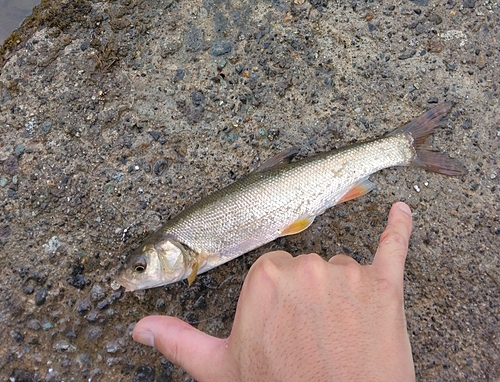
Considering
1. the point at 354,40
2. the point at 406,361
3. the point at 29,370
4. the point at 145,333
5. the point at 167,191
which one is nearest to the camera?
the point at 406,361

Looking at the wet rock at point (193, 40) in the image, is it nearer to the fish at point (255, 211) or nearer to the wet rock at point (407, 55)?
the fish at point (255, 211)

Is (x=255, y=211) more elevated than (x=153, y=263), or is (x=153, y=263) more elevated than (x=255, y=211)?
(x=153, y=263)

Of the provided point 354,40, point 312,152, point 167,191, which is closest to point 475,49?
point 354,40

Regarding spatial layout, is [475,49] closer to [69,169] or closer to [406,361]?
[406,361]

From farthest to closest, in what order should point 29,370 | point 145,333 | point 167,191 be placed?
point 167,191, point 29,370, point 145,333

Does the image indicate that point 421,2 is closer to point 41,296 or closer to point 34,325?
point 41,296

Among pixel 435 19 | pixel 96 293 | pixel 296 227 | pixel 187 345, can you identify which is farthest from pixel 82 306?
pixel 435 19
